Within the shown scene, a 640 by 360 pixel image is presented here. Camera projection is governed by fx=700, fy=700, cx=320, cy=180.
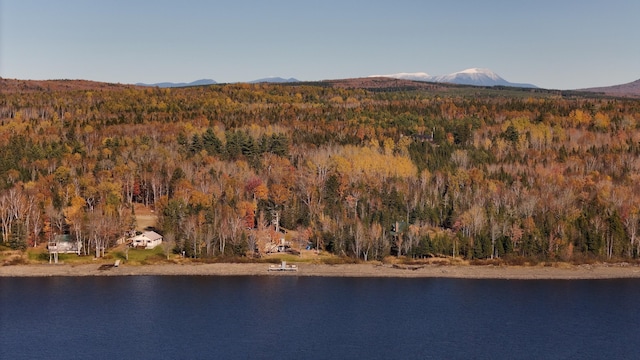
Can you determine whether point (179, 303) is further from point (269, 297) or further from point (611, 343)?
point (611, 343)

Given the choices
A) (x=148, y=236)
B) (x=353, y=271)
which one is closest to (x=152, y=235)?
(x=148, y=236)

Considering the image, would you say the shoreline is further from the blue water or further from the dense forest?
the dense forest

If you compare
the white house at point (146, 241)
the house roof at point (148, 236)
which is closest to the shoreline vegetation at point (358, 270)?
the white house at point (146, 241)

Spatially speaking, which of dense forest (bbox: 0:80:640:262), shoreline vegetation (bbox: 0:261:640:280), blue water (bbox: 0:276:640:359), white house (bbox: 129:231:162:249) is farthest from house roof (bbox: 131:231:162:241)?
blue water (bbox: 0:276:640:359)

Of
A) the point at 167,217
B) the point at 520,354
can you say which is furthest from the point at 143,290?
the point at 520,354

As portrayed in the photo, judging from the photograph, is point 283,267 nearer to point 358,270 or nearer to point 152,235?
point 358,270

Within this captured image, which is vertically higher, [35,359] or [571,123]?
[571,123]
